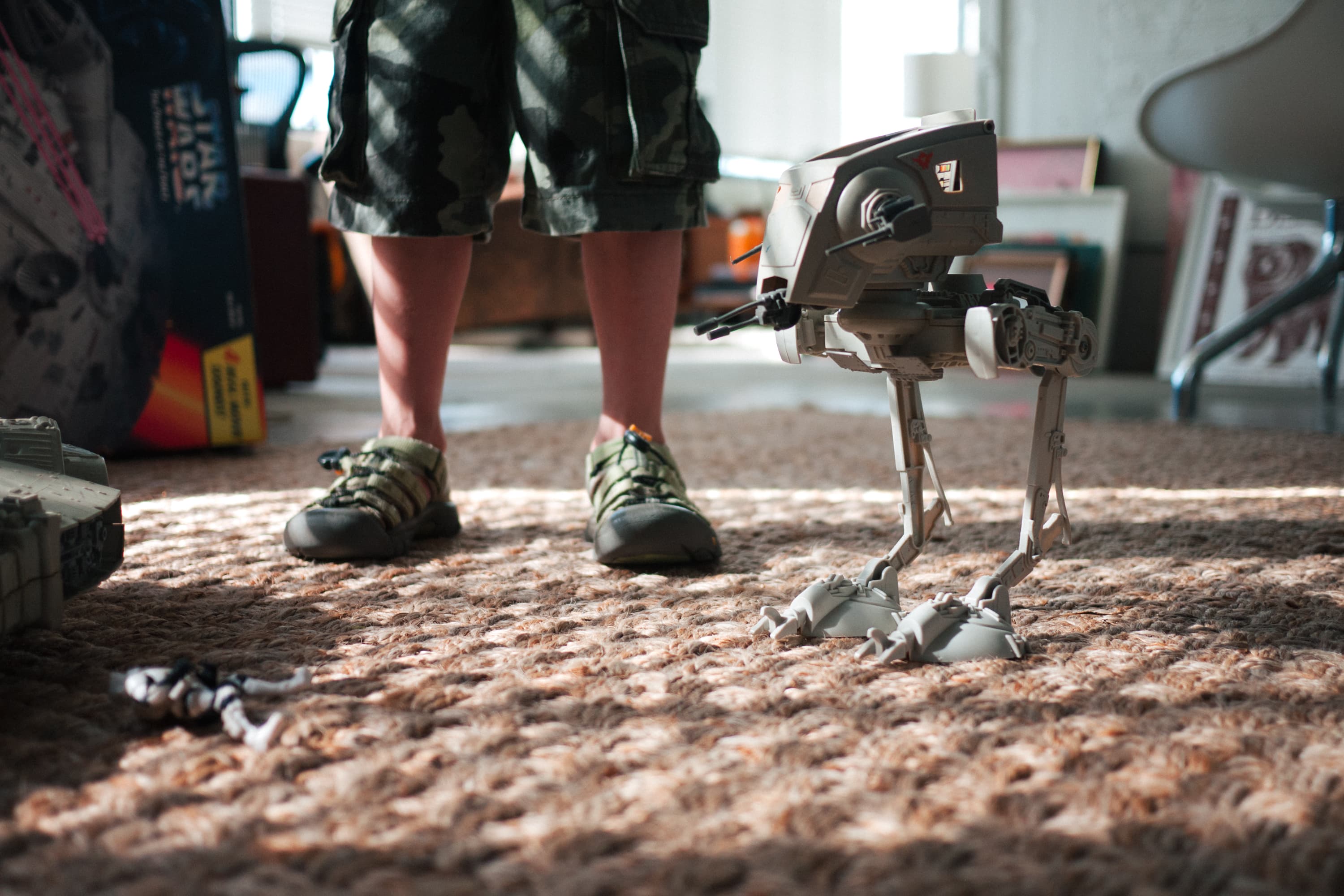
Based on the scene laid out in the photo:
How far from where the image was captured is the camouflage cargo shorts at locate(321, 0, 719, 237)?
89 centimetres

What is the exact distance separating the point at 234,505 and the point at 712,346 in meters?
3.31

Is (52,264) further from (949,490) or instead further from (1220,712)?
(1220,712)

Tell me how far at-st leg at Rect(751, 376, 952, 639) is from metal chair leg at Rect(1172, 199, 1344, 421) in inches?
51.1

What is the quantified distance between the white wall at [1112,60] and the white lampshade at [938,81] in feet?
2.03

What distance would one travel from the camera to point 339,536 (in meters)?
0.87

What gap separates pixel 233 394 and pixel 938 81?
9.77ft

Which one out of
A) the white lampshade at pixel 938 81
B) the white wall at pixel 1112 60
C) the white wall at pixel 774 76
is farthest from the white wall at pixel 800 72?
the white wall at pixel 1112 60

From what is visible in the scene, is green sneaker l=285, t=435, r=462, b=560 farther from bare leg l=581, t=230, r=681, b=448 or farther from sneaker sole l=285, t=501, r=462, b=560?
bare leg l=581, t=230, r=681, b=448

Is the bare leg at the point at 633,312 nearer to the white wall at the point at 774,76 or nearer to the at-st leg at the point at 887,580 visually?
the at-st leg at the point at 887,580

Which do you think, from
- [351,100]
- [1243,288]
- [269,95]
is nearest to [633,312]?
[351,100]

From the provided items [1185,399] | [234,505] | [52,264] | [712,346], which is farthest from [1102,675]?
[712,346]

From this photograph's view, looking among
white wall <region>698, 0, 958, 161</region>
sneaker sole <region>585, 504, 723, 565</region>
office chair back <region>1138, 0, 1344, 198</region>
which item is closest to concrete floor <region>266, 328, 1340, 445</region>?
office chair back <region>1138, 0, 1344, 198</region>

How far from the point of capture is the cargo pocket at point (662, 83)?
88cm

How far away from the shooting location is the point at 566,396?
239cm
